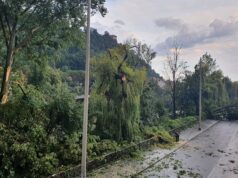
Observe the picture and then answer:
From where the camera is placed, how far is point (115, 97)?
2191 cm

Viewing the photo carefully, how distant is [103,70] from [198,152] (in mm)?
8549

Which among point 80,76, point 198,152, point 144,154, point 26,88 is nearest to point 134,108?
point 144,154

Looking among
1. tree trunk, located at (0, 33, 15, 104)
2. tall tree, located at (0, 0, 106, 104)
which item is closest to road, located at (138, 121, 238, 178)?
tree trunk, located at (0, 33, 15, 104)

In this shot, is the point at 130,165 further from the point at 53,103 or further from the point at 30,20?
the point at 30,20

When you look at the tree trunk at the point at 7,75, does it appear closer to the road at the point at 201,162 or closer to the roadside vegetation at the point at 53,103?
the roadside vegetation at the point at 53,103

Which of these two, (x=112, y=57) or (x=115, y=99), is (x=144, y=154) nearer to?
(x=115, y=99)

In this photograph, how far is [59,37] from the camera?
762 inches

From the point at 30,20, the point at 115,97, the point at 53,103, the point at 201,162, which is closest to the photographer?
the point at 53,103

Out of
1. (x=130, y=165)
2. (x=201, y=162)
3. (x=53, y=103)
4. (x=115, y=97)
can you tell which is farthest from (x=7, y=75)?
(x=201, y=162)

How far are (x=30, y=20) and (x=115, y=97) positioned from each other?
24.0ft

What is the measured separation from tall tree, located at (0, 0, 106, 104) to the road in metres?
Result: 8.26

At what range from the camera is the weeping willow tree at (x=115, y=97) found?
69.7ft

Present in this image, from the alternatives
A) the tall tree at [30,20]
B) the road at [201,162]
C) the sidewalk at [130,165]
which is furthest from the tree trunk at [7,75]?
the road at [201,162]

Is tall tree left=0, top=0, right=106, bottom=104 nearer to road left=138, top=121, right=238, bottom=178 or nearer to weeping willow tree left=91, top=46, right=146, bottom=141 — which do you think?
weeping willow tree left=91, top=46, right=146, bottom=141
